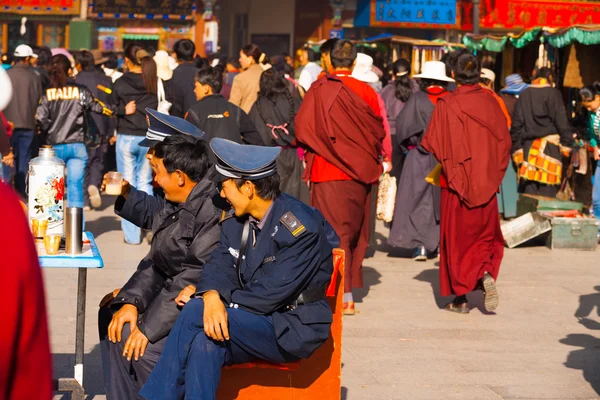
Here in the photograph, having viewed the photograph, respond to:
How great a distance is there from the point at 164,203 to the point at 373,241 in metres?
5.46

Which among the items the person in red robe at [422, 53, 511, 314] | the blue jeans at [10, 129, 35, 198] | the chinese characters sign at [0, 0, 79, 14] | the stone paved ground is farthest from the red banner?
the person in red robe at [422, 53, 511, 314]

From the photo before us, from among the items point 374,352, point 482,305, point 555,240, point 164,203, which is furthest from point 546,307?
point 164,203

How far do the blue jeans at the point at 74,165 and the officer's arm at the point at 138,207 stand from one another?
5.17 m

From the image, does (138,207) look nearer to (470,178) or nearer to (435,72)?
(470,178)

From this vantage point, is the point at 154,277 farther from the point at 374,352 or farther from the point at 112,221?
the point at 112,221

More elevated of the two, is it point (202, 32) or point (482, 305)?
point (202, 32)

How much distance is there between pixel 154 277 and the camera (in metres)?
5.01

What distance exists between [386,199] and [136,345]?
562 centimetres

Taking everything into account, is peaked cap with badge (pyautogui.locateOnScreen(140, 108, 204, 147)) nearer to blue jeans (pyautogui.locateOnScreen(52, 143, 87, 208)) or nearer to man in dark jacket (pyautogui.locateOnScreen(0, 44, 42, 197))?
blue jeans (pyautogui.locateOnScreen(52, 143, 87, 208))

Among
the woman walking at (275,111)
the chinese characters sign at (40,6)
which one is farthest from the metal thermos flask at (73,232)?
→ the chinese characters sign at (40,6)

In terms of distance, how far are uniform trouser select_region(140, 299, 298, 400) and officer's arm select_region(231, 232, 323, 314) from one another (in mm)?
58

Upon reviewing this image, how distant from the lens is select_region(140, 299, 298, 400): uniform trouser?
14.0 feet

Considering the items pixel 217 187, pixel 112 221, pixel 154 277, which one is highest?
pixel 217 187

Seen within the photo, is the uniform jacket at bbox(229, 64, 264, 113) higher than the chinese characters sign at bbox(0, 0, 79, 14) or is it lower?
lower
